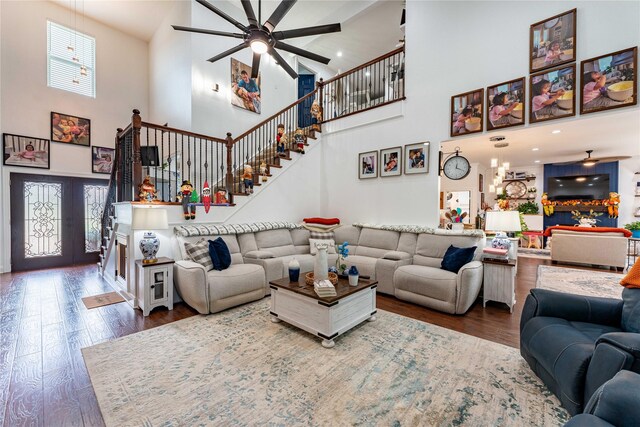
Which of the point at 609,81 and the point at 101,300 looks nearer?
the point at 609,81

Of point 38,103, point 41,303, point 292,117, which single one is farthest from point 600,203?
point 38,103

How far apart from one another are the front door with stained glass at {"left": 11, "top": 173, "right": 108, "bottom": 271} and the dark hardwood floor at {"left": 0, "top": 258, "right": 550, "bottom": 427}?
88cm

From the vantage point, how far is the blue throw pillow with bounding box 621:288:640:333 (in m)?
1.73

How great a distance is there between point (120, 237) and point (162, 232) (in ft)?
2.75

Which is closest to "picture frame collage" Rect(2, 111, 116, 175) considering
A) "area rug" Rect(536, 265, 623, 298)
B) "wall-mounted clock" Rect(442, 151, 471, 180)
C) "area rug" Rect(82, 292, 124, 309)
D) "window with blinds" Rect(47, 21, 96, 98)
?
"window with blinds" Rect(47, 21, 96, 98)

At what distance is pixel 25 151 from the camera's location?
5.38 meters

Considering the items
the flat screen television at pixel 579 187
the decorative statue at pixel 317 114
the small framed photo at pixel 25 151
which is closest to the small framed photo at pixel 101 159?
the small framed photo at pixel 25 151

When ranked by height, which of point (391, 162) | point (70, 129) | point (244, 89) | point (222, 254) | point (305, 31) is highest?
point (244, 89)

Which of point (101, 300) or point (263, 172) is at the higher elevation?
point (263, 172)

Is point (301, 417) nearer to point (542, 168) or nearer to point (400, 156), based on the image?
point (400, 156)

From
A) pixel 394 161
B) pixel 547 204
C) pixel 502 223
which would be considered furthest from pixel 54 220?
pixel 547 204

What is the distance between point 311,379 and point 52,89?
8.12m

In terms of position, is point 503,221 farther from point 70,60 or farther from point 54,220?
point 70,60

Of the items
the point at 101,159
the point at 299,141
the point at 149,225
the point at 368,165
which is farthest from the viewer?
the point at 101,159
